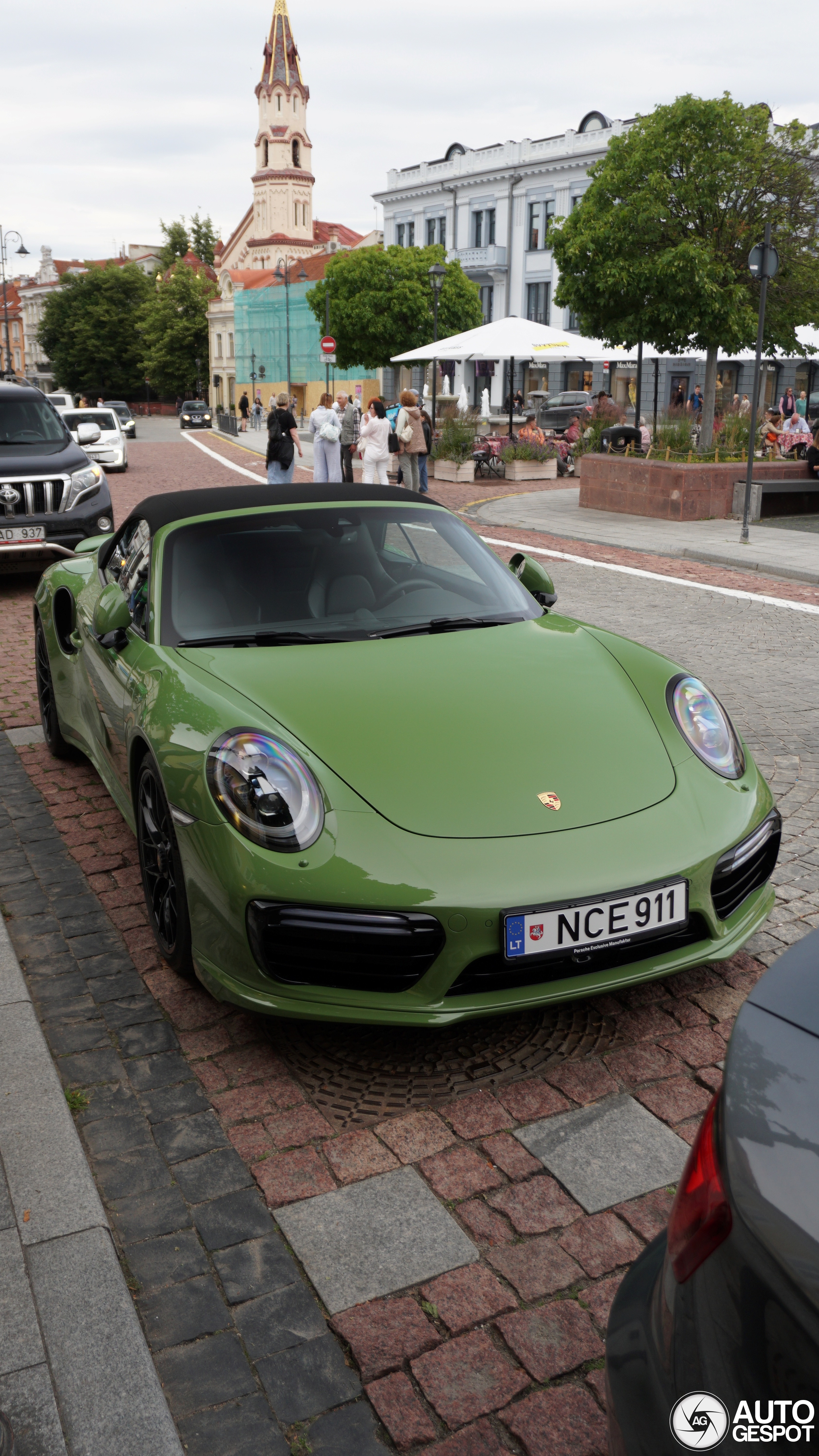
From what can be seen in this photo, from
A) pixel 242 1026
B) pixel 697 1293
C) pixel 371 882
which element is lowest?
pixel 242 1026

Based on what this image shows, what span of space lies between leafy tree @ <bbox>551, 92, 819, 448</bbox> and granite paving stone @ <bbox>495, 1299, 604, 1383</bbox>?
17736 mm

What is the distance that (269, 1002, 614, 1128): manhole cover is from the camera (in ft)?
Result: 10.2

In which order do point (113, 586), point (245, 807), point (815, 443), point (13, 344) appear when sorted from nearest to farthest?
1. point (245, 807)
2. point (113, 586)
3. point (815, 443)
4. point (13, 344)

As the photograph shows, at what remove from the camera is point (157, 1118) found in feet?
9.86

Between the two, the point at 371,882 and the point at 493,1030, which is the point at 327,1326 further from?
the point at 493,1030

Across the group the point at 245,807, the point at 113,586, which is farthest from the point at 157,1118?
the point at 113,586

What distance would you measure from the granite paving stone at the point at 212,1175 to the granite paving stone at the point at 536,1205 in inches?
22.9

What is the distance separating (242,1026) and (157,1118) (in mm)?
509

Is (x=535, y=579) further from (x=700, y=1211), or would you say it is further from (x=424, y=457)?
(x=424, y=457)

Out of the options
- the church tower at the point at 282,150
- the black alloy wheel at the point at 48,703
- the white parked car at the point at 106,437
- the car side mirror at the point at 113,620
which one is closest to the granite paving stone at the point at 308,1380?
the car side mirror at the point at 113,620

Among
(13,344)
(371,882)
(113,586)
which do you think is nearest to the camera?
(371,882)

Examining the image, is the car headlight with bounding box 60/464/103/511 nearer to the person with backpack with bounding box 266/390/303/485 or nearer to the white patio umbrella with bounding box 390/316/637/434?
the person with backpack with bounding box 266/390/303/485

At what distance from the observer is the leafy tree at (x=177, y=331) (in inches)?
4082

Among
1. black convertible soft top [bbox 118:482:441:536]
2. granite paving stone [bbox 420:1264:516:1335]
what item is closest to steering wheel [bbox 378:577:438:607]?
black convertible soft top [bbox 118:482:441:536]
